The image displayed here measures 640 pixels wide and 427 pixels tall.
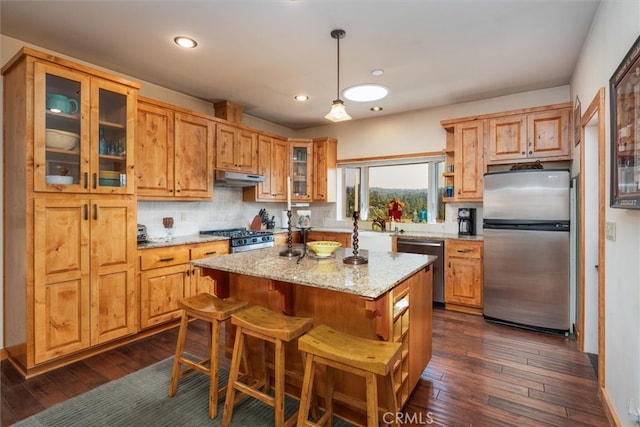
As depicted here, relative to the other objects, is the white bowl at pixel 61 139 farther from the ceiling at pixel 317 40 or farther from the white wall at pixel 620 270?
the white wall at pixel 620 270

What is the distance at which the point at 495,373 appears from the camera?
2434 millimetres

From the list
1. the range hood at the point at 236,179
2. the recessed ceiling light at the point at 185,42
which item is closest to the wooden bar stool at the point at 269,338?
the recessed ceiling light at the point at 185,42

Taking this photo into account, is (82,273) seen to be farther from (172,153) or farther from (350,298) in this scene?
(350,298)

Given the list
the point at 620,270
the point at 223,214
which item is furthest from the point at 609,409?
the point at 223,214

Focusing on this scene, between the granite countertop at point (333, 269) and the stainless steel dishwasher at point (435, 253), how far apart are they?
169cm

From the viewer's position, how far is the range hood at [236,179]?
3.98 m

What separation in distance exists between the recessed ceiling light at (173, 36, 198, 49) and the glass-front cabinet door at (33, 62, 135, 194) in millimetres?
647

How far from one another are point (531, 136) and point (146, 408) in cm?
434

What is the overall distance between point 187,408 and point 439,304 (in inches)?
122

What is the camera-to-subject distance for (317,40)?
2664mm

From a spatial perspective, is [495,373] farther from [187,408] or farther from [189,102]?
[189,102]

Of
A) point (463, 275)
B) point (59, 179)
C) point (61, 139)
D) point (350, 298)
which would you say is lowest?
point (463, 275)

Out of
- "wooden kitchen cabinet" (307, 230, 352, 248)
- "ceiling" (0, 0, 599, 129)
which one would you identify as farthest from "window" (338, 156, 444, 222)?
"ceiling" (0, 0, 599, 129)

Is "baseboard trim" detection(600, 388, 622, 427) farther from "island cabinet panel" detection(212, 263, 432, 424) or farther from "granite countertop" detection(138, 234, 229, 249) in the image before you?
"granite countertop" detection(138, 234, 229, 249)
